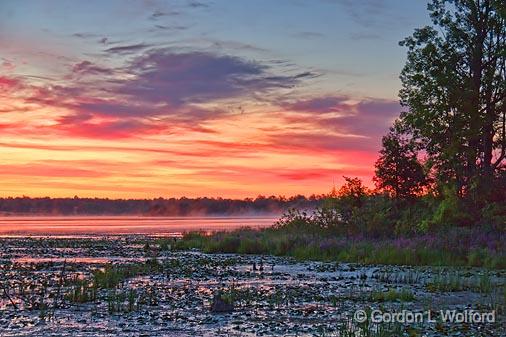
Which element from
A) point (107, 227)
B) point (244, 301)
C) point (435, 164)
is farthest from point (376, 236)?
point (107, 227)

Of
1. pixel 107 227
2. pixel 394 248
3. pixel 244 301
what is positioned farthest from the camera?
pixel 107 227

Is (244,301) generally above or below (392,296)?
below

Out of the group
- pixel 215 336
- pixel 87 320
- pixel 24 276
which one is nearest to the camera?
pixel 215 336

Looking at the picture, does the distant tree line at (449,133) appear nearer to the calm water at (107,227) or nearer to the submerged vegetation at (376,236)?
the submerged vegetation at (376,236)

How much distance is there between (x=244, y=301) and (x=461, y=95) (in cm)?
3416

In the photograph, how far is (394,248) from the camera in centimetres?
3831

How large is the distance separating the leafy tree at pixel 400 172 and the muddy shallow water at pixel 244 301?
2327cm

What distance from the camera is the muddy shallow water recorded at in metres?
16.7

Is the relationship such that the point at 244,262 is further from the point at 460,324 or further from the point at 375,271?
the point at 460,324

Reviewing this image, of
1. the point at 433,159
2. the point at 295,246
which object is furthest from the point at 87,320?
the point at 433,159

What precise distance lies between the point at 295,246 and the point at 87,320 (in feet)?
90.9

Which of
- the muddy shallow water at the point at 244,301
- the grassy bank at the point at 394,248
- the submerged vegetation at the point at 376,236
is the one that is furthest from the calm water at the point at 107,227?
the muddy shallow water at the point at 244,301

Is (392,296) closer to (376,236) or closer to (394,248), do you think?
(394,248)

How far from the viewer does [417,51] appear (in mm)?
52875
